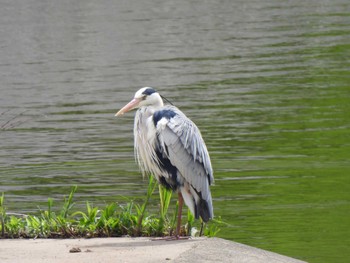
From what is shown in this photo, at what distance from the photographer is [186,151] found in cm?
885

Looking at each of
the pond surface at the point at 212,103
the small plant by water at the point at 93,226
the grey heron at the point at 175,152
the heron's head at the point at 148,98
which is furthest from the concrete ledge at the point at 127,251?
the pond surface at the point at 212,103

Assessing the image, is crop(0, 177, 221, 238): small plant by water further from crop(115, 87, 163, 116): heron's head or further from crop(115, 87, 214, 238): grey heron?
crop(115, 87, 163, 116): heron's head

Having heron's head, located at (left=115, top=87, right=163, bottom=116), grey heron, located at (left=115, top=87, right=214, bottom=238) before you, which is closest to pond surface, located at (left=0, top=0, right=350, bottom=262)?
grey heron, located at (left=115, top=87, right=214, bottom=238)

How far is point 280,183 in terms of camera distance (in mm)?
13625

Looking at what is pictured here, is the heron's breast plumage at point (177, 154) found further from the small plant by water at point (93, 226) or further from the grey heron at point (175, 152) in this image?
the small plant by water at point (93, 226)

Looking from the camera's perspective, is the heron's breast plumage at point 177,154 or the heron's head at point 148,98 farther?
the heron's head at point 148,98

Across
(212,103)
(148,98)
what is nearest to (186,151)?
(148,98)

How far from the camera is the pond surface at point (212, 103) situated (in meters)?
12.7

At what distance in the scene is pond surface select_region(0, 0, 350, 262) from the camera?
12695 mm

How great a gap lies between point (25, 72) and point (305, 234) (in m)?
16.1

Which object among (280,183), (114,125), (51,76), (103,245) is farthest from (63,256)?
(51,76)

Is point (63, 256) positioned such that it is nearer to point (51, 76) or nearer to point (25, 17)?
point (51, 76)

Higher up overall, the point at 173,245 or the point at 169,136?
the point at 169,136

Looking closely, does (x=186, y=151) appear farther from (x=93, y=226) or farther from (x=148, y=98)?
(x=93, y=226)
